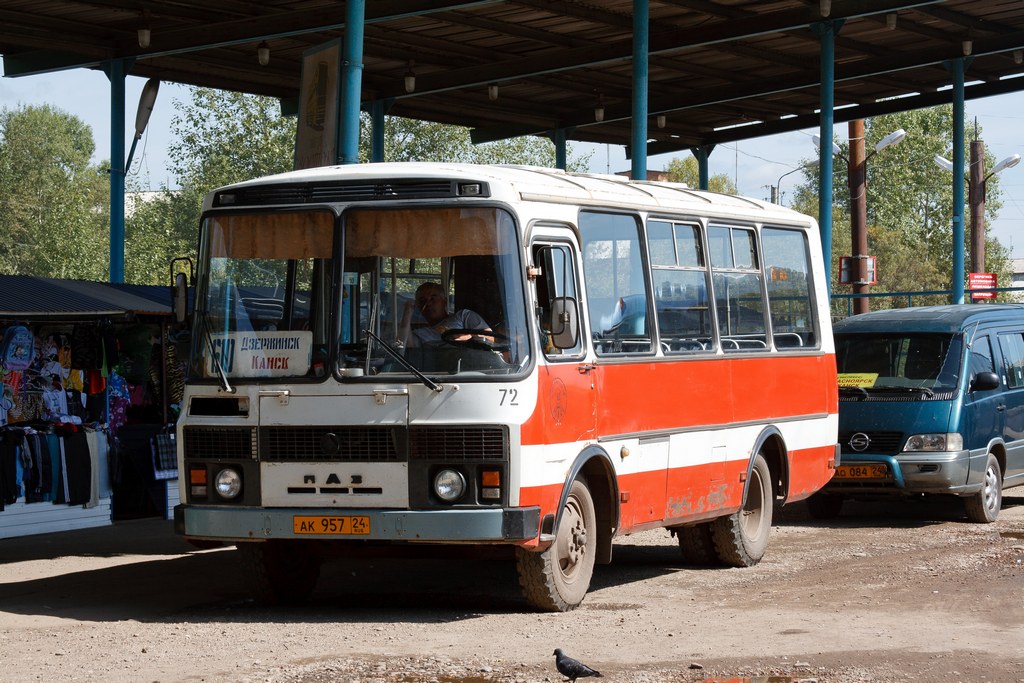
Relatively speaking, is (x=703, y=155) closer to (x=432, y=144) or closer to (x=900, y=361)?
(x=900, y=361)

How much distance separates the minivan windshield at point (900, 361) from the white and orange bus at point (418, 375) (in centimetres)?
548

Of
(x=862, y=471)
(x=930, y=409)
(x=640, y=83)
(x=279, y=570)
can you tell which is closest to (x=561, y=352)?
(x=279, y=570)

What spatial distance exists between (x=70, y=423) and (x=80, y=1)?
21.1 feet

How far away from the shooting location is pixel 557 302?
1011 cm

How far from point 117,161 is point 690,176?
7868 centimetres

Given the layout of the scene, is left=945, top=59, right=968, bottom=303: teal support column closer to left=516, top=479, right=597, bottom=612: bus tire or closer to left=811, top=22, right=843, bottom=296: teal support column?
left=811, top=22, right=843, bottom=296: teal support column

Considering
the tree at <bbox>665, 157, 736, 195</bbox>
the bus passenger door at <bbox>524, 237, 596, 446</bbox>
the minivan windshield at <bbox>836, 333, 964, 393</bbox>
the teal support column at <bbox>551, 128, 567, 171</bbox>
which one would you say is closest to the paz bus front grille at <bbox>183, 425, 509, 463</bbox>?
the bus passenger door at <bbox>524, 237, 596, 446</bbox>

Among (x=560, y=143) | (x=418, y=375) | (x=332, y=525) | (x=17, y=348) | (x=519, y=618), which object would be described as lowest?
(x=519, y=618)

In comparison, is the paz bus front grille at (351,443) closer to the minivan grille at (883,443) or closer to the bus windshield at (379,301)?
the bus windshield at (379,301)

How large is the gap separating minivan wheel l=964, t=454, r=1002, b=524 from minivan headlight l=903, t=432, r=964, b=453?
Result: 0.66 m

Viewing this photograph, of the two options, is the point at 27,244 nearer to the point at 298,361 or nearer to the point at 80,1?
the point at 80,1

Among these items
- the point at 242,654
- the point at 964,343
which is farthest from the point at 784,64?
the point at 242,654

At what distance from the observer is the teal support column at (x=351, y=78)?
15.2 meters

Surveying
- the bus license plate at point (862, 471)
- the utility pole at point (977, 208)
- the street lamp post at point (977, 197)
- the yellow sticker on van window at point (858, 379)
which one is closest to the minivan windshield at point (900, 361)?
the yellow sticker on van window at point (858, 379)
